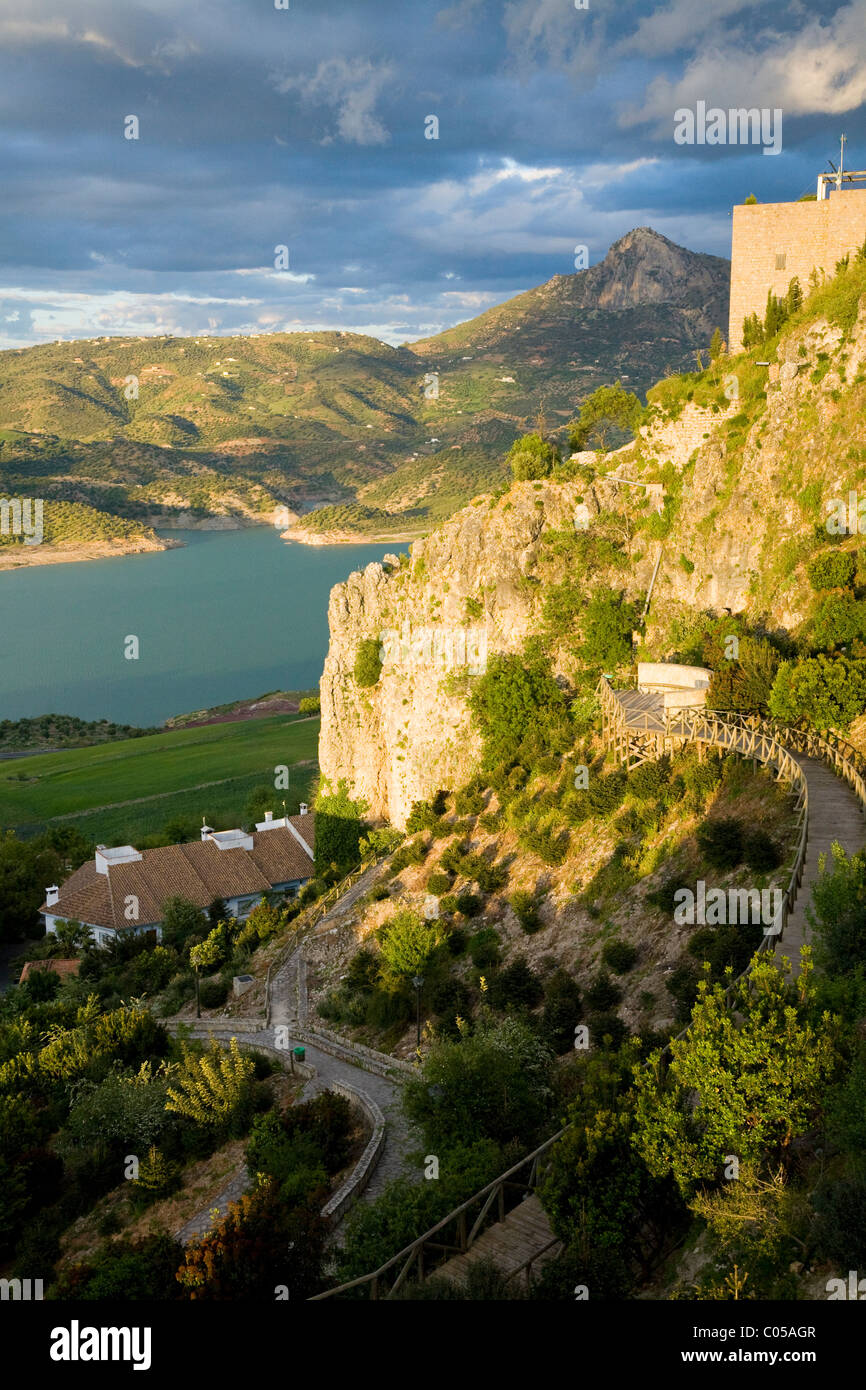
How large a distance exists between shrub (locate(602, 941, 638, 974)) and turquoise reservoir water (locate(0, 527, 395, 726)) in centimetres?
9909

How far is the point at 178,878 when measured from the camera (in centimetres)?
4938

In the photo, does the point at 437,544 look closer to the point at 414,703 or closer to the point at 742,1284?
the point at 414,703

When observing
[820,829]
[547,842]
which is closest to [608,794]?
[547,842]

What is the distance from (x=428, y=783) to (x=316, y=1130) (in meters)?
19.5

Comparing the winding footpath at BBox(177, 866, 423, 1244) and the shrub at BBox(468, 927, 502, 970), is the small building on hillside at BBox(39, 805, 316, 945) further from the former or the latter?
the shrub at BBox(468, 927, 502, 970)

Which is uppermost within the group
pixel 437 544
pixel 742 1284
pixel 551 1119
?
pixel 437 544

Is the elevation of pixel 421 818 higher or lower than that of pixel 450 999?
higher

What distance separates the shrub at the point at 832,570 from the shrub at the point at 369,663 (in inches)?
755

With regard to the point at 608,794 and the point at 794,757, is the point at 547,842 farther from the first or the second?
the point at 794,757

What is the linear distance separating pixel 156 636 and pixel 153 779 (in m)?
80.0

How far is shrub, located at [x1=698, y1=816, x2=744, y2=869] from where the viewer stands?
2345 cm

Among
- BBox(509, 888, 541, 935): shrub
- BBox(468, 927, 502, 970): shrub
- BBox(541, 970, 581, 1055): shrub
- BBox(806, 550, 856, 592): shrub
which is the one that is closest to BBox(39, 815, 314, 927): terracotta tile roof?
BBox(468, 927, 502, 970): shrub

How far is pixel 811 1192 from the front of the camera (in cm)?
1196
